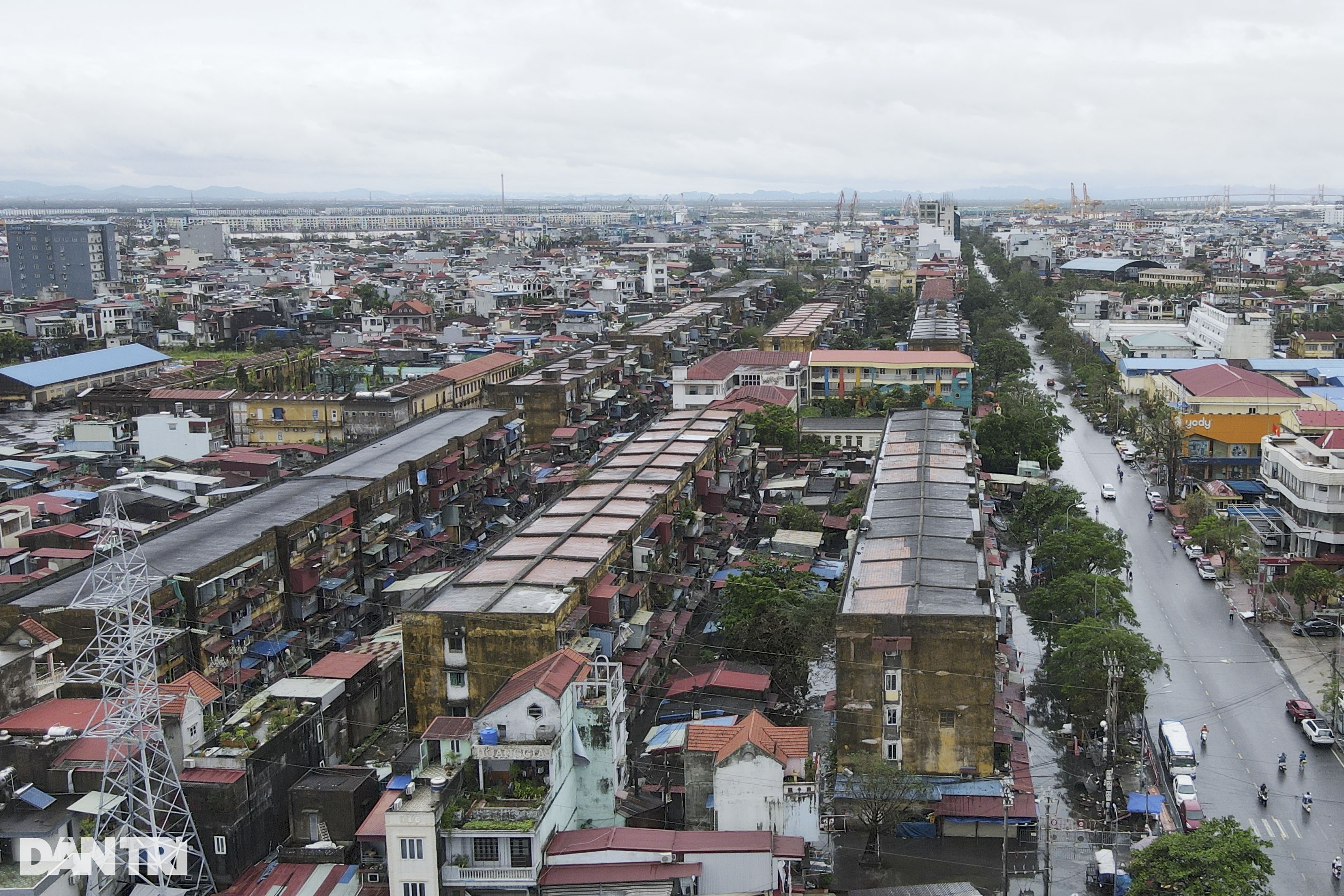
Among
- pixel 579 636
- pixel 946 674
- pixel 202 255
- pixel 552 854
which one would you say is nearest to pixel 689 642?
pixel 579 636

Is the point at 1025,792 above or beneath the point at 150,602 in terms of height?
beneath

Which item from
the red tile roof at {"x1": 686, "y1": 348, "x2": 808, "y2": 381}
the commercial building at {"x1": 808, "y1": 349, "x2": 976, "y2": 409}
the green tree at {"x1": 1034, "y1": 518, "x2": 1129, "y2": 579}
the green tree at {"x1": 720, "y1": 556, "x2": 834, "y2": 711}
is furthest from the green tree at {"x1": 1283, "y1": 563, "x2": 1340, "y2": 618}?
the red tile roof at {"x1": 686, "y1": 348, "x2": 808, "y2": 381}

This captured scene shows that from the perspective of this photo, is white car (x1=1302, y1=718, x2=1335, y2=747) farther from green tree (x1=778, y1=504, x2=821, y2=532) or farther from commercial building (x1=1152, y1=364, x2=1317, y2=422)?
commercial building (x1=1152, y1=364, x2=1317, y2=422)

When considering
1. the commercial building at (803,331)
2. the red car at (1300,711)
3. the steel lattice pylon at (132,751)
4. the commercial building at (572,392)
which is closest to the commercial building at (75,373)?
the commercial building at (572,392)

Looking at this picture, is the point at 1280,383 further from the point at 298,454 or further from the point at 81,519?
the point at 81,519

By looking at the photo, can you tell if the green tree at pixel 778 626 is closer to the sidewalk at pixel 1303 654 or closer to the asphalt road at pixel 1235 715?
the asphalt road at pixel 1235 715

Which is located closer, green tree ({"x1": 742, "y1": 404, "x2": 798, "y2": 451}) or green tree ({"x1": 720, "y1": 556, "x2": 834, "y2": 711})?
green tree ({"x1": 720, "y1": 556, "x2": 834, "y2": 711})

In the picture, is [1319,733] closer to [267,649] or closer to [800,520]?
[800,520]
